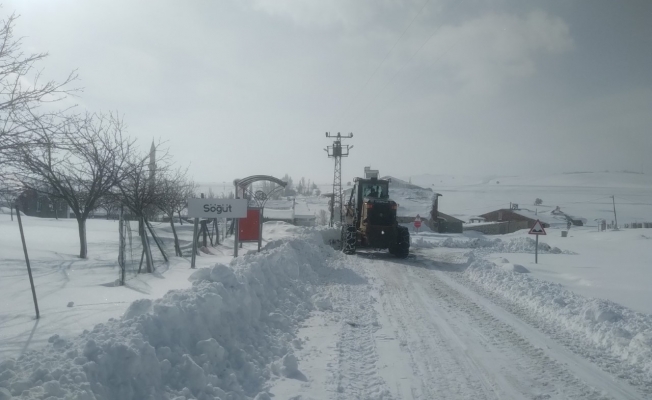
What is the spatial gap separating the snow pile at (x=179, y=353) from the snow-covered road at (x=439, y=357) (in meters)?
0.54

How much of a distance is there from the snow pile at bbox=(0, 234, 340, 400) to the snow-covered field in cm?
2

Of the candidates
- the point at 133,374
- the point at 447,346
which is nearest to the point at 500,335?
the point at 447,346

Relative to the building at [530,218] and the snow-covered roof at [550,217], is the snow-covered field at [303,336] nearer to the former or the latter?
the building at [530,218]

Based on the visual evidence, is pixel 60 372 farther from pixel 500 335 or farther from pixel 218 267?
pixel 500 335

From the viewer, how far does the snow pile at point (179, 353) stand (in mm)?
4504

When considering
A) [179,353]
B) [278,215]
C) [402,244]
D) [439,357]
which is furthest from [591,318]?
[278,215]

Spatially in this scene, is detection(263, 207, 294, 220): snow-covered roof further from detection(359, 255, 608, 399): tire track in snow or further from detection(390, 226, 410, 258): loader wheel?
detection(359, 255, 608, 399): tire track in snow

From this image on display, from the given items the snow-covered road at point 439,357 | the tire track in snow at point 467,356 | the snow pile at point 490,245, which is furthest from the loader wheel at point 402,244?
the snow-covered road at point 439,357

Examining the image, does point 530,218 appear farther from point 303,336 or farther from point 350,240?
point 303,336

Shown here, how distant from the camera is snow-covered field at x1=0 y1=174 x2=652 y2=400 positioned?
512cm

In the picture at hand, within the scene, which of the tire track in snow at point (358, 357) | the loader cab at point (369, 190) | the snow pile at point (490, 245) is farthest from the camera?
the snow pile at point (490, 245)

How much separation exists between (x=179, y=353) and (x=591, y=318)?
7660 mm

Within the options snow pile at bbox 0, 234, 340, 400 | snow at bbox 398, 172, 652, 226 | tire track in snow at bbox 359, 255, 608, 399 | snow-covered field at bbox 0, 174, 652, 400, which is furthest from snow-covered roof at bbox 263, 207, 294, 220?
snow pile at bbox 0, 234, 340, 400

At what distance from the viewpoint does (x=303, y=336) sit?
26.7ft
